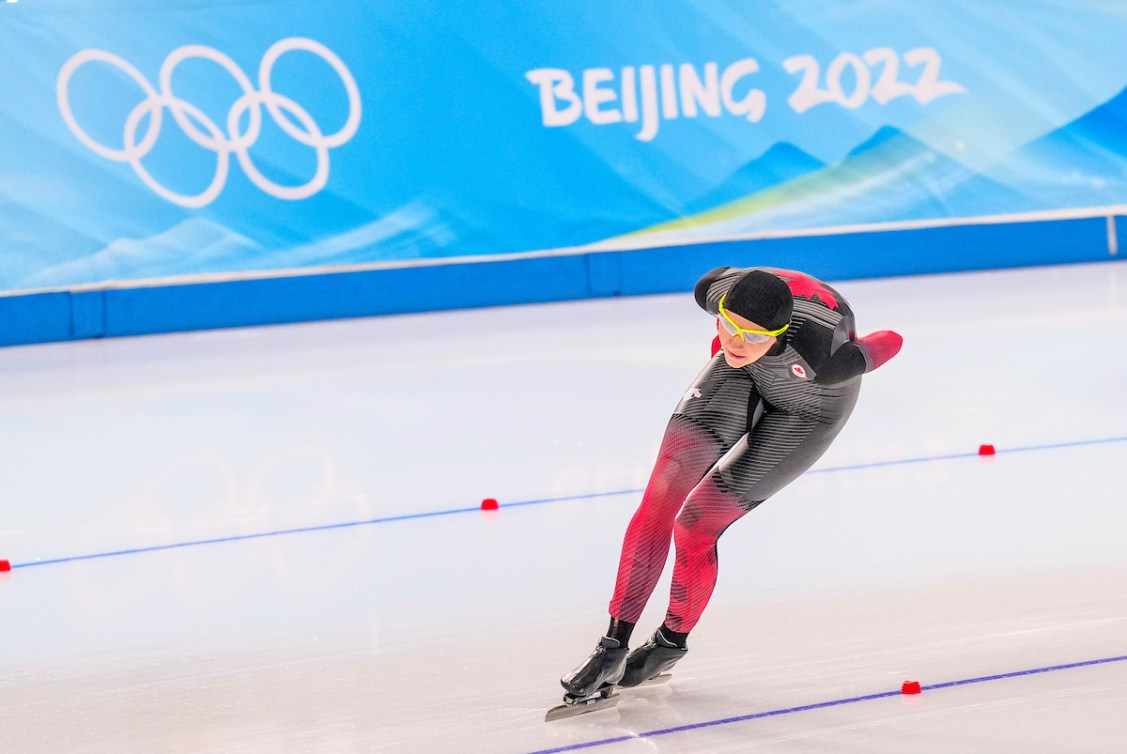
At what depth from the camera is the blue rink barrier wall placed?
801 centimetres

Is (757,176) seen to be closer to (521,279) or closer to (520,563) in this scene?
(521,279)

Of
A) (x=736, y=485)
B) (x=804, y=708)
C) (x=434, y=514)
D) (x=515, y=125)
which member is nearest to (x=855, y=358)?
(x=736, y=485)

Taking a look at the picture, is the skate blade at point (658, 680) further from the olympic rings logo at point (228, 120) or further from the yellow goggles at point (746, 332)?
the olympic rings logo at point (228, 120)

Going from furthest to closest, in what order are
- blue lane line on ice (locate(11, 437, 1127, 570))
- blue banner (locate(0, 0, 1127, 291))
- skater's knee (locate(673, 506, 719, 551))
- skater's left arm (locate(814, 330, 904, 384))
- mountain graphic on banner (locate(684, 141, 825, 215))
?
mountain graphic on banner (locate(684, 141, 825, 215)) → blue banner (locate(0, 0, 1127, 291)) → blue lane line on ice (locate(11, 437, 1127, 570)) → skater's knee (locate(673, 506, 719, 551)) → skater's left arm (locate(814, 330, 904, 384))

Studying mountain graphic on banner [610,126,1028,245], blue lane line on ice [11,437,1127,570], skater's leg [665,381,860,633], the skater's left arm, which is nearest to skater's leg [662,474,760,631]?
skater's leg [665,381,860,633]

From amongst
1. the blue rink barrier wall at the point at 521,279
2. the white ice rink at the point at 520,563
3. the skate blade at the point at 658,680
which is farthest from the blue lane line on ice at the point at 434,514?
the blue rink barrier wall at the point at 521,279

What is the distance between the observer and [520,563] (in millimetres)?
3557

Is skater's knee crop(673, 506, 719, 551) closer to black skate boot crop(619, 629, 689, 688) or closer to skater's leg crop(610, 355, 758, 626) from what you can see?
skater's leg crop(610, 355, 758, 626)

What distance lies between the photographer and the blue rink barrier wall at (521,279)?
8008mm

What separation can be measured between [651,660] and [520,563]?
93 centimetres

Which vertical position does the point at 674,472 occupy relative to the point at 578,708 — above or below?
above

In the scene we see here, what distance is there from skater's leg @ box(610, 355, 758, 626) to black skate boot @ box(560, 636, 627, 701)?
0.15ft

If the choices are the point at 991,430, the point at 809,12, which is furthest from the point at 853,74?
the point at 991,430

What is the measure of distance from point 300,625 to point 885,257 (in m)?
6.61
